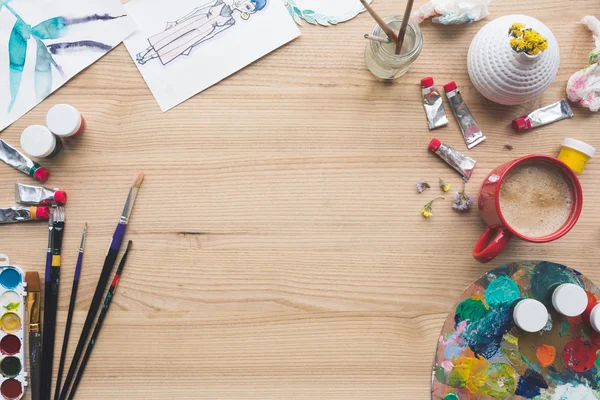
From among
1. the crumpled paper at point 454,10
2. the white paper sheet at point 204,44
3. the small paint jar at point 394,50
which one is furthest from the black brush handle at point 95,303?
the crumpled paper at point 454,10

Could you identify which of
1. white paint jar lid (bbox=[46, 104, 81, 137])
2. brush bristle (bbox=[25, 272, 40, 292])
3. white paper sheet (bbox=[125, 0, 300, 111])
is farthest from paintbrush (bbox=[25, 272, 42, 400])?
white paper sheet (bbox=[125, 0, 300, 111])

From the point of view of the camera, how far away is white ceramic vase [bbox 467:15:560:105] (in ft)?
2.03

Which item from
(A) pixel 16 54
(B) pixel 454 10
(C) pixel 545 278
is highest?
(A) pixel 16 54

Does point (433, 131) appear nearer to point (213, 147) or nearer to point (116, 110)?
point (213, 147)

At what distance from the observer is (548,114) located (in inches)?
27.1

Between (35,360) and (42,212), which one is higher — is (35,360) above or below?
below

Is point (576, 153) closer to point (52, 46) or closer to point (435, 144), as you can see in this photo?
point (435, 144)

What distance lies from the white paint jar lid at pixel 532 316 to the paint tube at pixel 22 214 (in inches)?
27.3

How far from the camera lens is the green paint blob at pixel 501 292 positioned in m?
0.68

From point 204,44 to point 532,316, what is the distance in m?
0.61

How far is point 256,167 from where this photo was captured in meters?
0.69

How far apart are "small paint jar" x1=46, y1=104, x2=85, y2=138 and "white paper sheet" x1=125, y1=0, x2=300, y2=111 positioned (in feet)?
0.39

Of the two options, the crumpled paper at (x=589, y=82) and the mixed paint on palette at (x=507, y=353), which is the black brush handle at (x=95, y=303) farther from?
the crumpled paper at (x=589, y=82)

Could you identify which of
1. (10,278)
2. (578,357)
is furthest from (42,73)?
(578,357)
